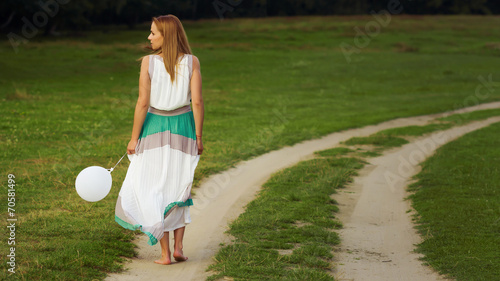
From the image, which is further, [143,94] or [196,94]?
[196,94]

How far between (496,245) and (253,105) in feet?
55.6

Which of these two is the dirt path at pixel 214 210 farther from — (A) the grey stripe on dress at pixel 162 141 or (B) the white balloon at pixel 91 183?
(A) the grey stripe on dress at pixel 162 141

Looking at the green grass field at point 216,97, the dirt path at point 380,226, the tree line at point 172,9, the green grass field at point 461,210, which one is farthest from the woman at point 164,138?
the tree line at point 172,9

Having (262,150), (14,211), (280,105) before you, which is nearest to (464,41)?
(280,105)

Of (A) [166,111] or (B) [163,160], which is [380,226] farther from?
(A) [166,111]

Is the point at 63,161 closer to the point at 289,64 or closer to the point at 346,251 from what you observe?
the point at 346,251

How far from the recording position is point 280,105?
24.5 meters

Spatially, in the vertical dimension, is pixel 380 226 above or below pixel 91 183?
below

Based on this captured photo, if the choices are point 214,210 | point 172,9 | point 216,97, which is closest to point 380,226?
point 214,210

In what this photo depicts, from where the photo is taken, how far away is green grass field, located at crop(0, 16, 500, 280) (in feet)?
25.3

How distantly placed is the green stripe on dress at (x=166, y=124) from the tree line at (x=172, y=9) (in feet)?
127

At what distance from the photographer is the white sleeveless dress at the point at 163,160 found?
6.20 meters

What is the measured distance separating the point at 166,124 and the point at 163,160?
35 cm

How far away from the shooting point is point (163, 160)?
248 inches
